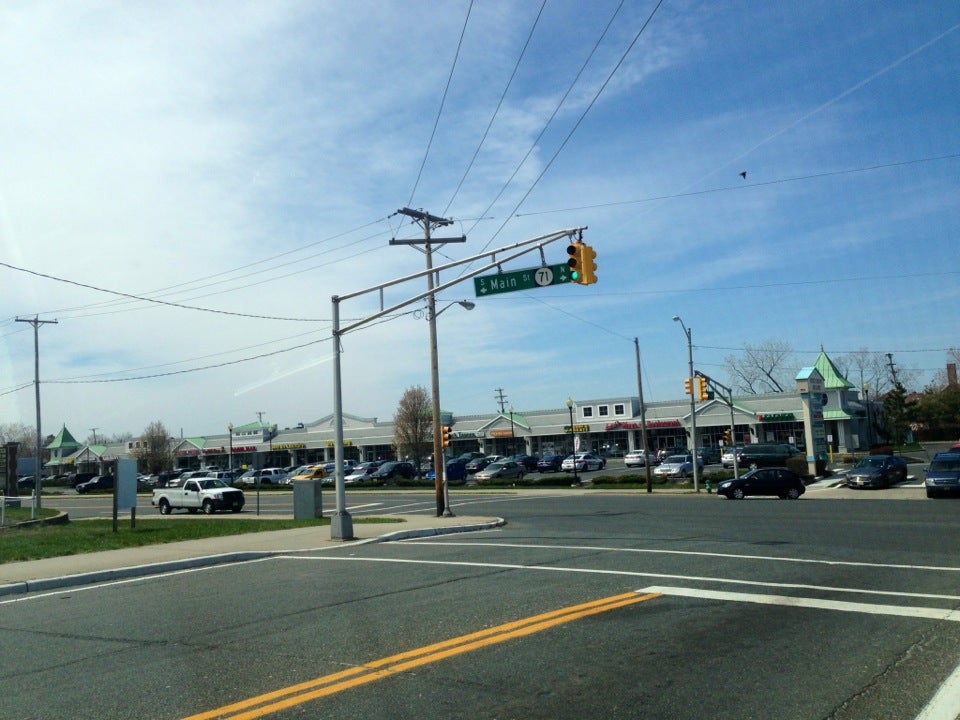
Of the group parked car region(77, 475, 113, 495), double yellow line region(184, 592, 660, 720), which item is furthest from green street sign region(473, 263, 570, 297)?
parked car region(77, 475, 113, 495)

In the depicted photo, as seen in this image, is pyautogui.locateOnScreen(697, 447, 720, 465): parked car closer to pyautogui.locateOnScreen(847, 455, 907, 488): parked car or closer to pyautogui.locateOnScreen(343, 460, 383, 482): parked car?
pyautogui.locateOnScreen(847, 455, 907, 488): parked car

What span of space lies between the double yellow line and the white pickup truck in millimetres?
31338

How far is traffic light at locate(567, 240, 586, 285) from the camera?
16.1m

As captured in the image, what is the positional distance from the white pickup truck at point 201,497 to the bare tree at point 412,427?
49.1 metres

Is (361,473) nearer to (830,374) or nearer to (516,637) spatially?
(830,374)

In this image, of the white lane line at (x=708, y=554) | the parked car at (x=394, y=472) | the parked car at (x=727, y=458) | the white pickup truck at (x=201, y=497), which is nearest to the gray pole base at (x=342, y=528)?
the white lane line at (x=708, y=554)

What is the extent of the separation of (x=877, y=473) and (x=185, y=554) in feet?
107

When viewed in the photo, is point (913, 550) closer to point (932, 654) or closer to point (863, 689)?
point (932, 654)

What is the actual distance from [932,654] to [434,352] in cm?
2200

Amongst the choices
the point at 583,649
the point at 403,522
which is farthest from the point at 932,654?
the point at 403,522

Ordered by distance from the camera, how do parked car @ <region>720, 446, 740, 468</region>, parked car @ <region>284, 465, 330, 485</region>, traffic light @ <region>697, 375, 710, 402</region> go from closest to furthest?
1. traffic light @ <region>697, 375, 710, 402</region>
2. parked car @ <region>720, 446, 740, 468</region>
3. parked car @ <region>284, 465, 330, 485</region>

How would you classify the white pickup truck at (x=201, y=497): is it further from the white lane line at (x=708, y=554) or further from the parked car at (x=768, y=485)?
the parked car at (x=768, y=485)

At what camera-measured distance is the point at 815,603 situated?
9.77m

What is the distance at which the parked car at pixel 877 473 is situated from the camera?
38531 millimetres
